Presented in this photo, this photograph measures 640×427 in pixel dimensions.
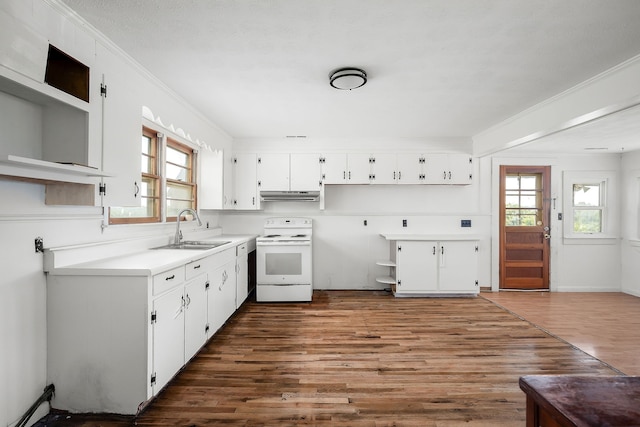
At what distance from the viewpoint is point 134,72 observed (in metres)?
2.32

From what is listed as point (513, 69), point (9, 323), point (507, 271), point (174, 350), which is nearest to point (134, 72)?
point (9, 323)

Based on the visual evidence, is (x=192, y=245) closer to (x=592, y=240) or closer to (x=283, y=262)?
(x=283, y=262)

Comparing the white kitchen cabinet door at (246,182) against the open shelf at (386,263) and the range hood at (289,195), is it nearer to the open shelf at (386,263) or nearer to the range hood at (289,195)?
the range hood at (289,195)

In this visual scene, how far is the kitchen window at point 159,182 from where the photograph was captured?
9.58ft

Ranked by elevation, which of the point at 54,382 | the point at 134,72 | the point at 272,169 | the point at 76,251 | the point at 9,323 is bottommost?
the point at 54,382

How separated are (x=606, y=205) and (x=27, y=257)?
7391 mm

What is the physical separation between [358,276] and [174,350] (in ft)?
10.6

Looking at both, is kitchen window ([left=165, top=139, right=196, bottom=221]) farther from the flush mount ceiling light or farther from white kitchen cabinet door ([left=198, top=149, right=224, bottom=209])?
the flush mount ceiling light

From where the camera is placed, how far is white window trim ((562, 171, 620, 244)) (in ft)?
16.8

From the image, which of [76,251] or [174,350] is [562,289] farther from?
[76,251]

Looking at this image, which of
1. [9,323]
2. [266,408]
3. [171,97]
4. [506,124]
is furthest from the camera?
[506,124]

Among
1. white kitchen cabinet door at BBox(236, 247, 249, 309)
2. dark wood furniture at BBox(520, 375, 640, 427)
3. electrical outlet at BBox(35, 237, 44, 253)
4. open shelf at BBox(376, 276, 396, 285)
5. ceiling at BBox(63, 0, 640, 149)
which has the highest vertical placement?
ceiling at BBox(63, 0, 640, 149)

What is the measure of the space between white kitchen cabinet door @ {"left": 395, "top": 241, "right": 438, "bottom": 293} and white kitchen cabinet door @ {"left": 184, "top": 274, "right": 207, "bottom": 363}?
111 inches

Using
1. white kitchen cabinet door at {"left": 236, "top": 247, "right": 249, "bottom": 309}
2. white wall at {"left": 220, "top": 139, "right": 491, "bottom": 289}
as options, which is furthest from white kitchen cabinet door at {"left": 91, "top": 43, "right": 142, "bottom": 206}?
white wall at {"left": 220, "top": 139, "right": 491, "bottom": 289}
